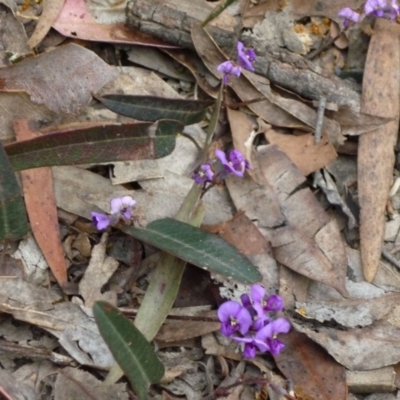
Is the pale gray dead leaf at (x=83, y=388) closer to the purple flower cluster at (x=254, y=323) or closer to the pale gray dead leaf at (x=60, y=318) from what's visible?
the pale gray dead leaf at (x=60, y=318)

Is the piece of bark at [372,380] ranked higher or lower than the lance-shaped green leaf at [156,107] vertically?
lower

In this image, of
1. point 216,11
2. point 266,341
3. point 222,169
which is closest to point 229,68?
point 216,11

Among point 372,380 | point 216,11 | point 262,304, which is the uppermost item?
point 216,11

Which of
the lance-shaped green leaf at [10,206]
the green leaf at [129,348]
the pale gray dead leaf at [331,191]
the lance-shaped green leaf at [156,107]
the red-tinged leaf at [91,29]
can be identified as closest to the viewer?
the green leaf at [129,348]

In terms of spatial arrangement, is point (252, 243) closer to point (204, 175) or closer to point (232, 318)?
point (204, 175)

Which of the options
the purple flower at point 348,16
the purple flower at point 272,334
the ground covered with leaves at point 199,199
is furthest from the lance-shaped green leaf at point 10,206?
the purple flower at point 348,16

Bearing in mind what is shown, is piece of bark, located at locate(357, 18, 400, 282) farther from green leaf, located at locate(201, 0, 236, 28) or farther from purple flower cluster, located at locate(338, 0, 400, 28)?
green leaf, located at locate(201, 0, 236, 28)

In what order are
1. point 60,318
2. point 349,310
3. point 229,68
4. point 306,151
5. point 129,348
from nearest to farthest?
point 129,348 < point 60,318 < point 349,310 < point 229,68 < point 306,151

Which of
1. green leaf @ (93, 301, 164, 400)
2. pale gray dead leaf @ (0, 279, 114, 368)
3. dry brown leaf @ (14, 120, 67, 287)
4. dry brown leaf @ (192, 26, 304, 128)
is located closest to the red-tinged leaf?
dry brown leaf @ (192, 26, 304, 128)
